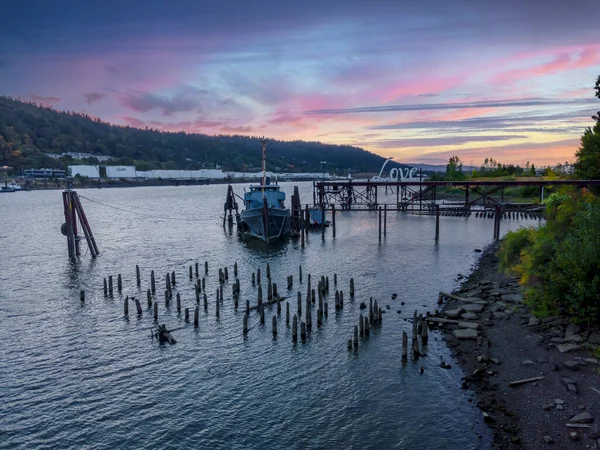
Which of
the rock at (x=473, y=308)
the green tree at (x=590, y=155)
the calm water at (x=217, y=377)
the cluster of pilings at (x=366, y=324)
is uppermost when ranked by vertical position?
the green tree at (x=590, y=155)

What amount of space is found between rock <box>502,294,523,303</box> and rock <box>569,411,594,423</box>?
11.4 m

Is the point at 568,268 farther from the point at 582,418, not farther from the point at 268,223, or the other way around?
the point at 268,223

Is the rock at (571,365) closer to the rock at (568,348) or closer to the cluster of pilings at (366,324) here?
the rock at (568,348)

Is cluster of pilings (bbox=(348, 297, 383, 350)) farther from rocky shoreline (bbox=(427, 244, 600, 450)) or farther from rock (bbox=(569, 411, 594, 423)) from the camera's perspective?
rock (bbox=(569, 411, 594, 423))

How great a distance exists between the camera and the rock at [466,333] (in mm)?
22108

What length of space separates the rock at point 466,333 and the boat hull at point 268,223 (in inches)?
1429

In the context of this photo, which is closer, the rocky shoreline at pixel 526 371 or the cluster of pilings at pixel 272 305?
the rocky shoreline at pixel 526 371

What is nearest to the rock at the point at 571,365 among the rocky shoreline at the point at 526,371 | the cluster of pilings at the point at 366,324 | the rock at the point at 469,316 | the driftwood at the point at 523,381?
the rocky shoreline at the point at 526,371

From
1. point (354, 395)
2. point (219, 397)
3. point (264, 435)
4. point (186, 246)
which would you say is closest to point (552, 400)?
point (354, 395)

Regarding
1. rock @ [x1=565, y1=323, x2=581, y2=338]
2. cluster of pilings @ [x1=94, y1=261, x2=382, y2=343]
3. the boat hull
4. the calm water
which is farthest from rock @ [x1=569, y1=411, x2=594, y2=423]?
the boat hull

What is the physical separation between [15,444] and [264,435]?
881 centimetres

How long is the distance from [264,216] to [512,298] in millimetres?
35715

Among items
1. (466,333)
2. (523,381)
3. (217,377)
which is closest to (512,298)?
(466,333)

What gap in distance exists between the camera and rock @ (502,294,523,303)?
25380 millimetres
